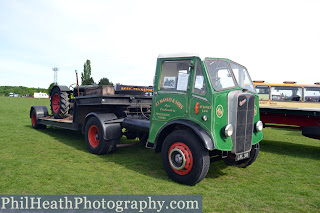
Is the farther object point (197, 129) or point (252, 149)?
point (252, 149)

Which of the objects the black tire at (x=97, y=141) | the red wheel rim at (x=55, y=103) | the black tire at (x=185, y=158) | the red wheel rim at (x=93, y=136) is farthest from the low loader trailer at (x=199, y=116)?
the red wheel rim at (x=55, y=103)

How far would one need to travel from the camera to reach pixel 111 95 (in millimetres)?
6996

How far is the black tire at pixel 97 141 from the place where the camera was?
271 inches

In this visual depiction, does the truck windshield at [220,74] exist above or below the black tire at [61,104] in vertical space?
above

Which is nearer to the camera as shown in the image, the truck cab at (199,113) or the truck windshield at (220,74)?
the truck cab at (199,113)

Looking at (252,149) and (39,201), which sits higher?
(252,149)

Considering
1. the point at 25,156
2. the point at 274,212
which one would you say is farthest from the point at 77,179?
the point at 274,212

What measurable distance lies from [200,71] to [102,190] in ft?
8.89

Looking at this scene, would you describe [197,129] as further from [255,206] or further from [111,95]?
[111,95]

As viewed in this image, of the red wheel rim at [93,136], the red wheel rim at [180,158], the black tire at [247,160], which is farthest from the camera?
the red wheel rim at [93,136]

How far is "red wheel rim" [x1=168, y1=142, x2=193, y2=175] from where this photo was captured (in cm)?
487

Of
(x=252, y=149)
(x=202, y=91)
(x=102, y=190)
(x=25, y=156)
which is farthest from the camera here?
(x=25, y=156)

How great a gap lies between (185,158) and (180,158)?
0.12m

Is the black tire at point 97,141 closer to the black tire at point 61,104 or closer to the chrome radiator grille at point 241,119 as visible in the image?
the black tire at point 61,104
